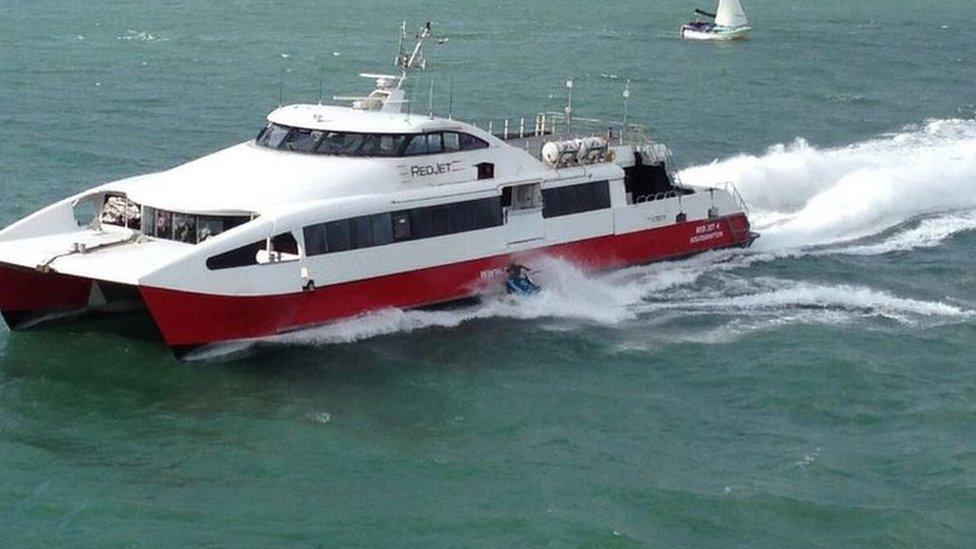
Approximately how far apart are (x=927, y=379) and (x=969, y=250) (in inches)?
412

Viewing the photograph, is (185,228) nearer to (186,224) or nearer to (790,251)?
(186,224)

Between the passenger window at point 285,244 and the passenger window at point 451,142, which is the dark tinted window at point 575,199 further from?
the passenger window at point 285,244

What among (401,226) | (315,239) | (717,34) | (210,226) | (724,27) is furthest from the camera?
(724,27)

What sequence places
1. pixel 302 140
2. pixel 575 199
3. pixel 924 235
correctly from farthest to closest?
pixel 924 235 < pixel 575 199 < pixel 302 140

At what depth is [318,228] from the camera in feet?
81.5

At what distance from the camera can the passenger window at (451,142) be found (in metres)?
27.4

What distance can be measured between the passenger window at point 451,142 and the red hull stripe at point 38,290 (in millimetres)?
7386

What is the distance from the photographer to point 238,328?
79.8 ft

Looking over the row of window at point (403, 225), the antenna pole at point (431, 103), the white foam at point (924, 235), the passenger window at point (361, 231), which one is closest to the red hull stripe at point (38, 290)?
the row of window at point (403, 225)

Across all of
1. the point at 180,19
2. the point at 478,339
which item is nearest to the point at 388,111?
the point at 478,339

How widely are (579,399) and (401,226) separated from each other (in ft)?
17.5

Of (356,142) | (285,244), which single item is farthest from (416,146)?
(285,244)

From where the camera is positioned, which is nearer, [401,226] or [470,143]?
[401,226]

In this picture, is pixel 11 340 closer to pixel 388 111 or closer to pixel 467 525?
pixel 388 111
